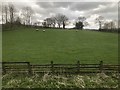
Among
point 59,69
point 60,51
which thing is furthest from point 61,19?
point 59,69

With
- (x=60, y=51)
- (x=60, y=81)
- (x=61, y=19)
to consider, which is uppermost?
(x=61, y=19)

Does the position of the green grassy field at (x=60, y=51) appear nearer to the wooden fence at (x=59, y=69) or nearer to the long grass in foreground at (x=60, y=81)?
the wooden fence at (x=59, y=69)

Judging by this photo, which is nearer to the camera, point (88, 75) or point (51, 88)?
point (51, 88)

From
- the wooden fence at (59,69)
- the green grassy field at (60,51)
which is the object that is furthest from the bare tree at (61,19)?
the wooden fence at (59,69)

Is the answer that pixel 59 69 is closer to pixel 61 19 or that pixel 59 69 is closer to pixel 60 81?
pixel 60 81

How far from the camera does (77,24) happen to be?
9838cm

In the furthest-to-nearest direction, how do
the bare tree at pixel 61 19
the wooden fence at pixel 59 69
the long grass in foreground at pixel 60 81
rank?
the bare tree at pixel 61 19 → the wooden fence at pixel 59 69 → the long grass in foreground at pixel 60 81

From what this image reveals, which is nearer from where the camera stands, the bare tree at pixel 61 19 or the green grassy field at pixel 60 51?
the green grassy field at pixel 60 51

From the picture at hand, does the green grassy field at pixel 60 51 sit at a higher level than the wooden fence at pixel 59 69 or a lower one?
higher

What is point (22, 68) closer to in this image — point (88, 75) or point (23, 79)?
point (23, 79)

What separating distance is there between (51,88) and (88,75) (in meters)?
3.73

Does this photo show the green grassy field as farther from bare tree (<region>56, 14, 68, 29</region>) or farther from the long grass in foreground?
bare tree (<region>56, 14, 68, 29</region>)

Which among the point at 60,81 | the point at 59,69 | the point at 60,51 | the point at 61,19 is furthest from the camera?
the point at 61,19

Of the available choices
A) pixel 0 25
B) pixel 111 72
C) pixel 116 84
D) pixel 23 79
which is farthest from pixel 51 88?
pixel 0 25
